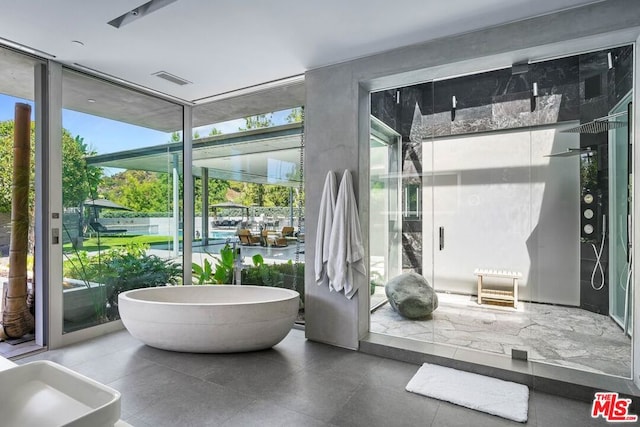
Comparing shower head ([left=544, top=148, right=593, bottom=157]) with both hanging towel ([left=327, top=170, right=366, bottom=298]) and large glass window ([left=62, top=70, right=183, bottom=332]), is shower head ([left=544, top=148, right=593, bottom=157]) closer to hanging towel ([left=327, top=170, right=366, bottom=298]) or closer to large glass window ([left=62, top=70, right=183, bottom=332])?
hanging towel ([left=327, top=170, right=366, bottom=298])

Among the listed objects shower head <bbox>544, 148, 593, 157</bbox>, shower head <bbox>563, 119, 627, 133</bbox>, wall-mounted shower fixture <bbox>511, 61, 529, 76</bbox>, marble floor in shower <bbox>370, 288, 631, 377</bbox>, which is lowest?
marble floor in shower <bbox>370, 288, 631, 377</bbox>

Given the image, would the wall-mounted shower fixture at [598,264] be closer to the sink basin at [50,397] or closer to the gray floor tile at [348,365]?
the gray floor tile at [348,365]

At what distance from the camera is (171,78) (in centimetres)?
404

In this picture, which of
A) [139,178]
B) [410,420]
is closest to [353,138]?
[410,420]

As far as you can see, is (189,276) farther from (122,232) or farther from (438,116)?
(438,116)

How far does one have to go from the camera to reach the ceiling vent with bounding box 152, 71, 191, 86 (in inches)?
154

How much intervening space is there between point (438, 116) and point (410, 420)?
2.97 m

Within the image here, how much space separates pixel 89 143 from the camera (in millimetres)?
4004

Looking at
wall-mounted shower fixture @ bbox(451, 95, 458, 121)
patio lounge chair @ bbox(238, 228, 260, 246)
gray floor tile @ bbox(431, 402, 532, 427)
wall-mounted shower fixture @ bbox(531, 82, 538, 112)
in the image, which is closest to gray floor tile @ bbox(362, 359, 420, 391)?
gray floor tile @ bbox(431, 402, 532, 427)

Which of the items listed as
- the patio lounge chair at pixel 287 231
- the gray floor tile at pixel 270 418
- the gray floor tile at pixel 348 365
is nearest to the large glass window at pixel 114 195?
the patio lounge chair at pixel 287 231

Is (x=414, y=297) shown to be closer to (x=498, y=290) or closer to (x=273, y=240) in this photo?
(x=498, y=290)

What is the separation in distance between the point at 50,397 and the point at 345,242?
2763mm

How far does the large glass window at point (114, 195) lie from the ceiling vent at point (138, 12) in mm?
1366

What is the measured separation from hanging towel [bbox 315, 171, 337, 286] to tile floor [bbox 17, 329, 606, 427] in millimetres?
762
